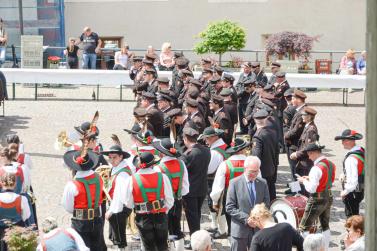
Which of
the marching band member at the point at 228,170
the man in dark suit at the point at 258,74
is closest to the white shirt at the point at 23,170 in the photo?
the marching band member at the point at 228,170

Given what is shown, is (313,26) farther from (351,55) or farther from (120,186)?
(120,186)

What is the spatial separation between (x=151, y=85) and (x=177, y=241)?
6.37m

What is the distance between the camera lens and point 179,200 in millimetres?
10516

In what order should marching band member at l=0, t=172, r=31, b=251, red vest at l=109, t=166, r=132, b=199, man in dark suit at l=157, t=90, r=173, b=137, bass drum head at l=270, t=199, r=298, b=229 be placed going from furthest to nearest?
man in dark suit at l=157, t=90, r=173, b=137, red vest at l=109, t=166, r=132, b=199, bass drum head at l=270, t=199, r=298, b=229, marching band member at l=0, t=172, r=31, b=251

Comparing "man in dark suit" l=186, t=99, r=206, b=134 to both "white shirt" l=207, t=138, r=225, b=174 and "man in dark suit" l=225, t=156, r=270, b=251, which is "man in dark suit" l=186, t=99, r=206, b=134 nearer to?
"white shirt" l=207, t=138, r=225, b=174

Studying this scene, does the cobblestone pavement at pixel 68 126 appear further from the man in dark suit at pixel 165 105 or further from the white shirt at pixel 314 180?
the man in dark suit at pixel 165 105

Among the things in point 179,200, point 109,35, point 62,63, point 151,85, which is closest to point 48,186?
point 151,85

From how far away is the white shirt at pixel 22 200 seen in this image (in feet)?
29.2

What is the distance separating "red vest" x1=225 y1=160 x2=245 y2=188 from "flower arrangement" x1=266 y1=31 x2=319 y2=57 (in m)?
17.7

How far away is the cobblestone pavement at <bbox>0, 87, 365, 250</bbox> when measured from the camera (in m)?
13.1

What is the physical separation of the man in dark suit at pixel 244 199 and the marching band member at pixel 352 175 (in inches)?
65.6

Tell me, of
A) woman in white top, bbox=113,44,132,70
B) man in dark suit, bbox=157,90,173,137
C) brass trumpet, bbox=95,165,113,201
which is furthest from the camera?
woman in white top, bbox=113,44,132,70

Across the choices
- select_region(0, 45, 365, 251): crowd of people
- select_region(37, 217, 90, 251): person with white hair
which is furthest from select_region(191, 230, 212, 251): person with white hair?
select_region(37, 217, 90, 251): person with white hair

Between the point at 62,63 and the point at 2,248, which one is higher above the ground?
the point at 62,63
